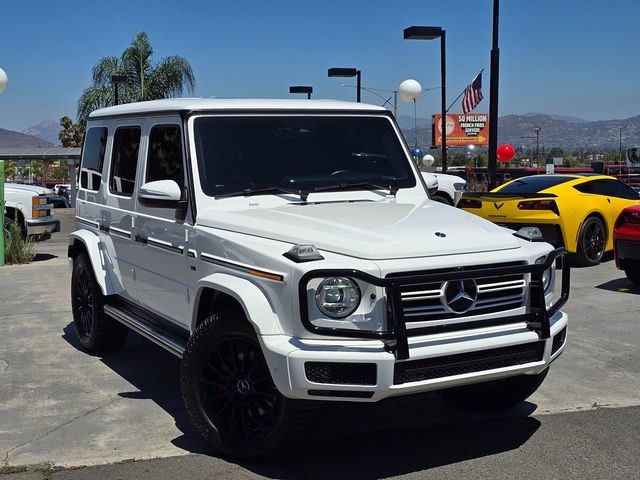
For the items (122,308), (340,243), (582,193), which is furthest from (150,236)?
(582,193)

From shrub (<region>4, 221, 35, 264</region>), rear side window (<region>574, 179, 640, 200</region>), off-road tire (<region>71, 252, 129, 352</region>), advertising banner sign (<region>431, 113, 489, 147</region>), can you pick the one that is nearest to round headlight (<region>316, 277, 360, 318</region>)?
off-road tire (<region>71, 252, 129, 352</region>)

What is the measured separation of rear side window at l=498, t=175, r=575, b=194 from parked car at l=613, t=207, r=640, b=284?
244cm

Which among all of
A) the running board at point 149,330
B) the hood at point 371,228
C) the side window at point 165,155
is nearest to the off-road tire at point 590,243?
the hood at point 371,228

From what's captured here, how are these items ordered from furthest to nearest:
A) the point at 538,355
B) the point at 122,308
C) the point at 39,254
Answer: the point at 39,254, the point at 122,308, the point at 538,355

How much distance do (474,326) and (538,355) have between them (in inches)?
17.0

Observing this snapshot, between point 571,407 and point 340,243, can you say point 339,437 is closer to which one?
point 340,243

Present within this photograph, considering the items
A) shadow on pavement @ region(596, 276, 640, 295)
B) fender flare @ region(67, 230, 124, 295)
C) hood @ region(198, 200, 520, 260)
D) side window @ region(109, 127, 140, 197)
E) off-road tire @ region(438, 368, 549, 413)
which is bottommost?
shadow on pavement @ region(596, 276, 640, 295)

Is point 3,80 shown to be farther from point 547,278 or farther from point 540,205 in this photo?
point 547,278

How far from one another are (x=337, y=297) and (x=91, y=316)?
3.45 m

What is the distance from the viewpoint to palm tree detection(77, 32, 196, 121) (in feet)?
98.1

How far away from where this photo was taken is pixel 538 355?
422 centimetres

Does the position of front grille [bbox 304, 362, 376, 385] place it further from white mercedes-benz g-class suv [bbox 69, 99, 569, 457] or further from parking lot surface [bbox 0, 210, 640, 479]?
parking lot surface [bbox 0, 210, 640, 479]

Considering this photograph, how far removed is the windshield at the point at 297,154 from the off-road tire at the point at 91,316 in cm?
199

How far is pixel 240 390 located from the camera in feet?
14.0
